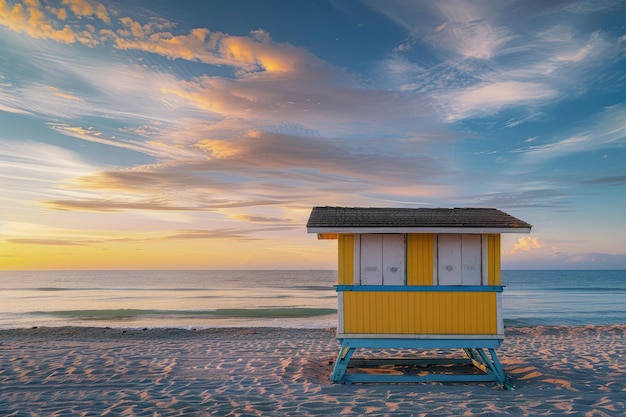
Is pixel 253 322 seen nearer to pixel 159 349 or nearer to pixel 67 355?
pixel 159 349

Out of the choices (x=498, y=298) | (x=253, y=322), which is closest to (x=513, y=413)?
(x=498, y=298)

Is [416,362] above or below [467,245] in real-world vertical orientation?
below

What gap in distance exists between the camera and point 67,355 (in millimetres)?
11438

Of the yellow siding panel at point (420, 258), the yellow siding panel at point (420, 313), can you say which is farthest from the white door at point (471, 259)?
the yellow siding panel at point (420, 258)

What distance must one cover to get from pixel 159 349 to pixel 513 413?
8862 millimetres

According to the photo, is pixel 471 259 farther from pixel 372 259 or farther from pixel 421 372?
pixel 421 372

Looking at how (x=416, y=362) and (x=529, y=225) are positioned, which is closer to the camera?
(x=529, y=225)

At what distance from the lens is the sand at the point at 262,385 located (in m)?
7.49

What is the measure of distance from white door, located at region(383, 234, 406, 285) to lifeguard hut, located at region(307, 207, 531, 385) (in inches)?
0.7

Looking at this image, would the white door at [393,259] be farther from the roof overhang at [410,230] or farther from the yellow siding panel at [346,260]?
the yellow siding panel at [346,260]

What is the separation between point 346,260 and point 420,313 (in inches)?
62.5

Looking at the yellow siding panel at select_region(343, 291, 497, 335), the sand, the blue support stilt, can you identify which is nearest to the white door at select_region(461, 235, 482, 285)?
the yellow siding panel at select_region(343, 291, 497, 335)

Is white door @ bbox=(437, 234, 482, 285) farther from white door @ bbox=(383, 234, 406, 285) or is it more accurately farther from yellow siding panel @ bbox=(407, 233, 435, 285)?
white door @ bbox=(383, 234, 406, 285)

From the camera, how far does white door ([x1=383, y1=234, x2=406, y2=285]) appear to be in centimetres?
888
